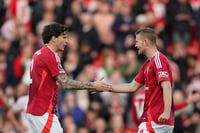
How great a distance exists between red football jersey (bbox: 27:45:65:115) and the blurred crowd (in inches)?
209

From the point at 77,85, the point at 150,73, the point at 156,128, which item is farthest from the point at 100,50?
the point at 156,128

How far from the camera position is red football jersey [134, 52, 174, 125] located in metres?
9.83

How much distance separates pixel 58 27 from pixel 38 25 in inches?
366

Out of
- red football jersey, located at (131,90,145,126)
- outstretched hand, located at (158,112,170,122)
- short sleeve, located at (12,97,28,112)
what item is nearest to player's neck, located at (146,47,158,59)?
outstretched hand, located at (158,112,170,122)

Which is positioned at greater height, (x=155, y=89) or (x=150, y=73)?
(x=150, y=73)

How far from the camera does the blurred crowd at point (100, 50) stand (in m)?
15.9

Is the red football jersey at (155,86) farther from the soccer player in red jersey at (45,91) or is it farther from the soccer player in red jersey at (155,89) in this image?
the soccer player in red jersey at (45,91)

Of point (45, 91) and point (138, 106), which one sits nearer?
point (45, 91)

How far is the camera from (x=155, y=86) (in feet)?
32.7

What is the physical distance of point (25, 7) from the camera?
20.2 m

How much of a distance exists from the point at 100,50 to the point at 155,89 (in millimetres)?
8224

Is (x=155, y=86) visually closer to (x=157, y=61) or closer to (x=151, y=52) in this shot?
(x=157, y=61)

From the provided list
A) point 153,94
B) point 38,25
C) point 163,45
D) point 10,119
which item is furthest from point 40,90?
point 38,25

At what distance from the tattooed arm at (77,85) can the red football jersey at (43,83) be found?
14cm
